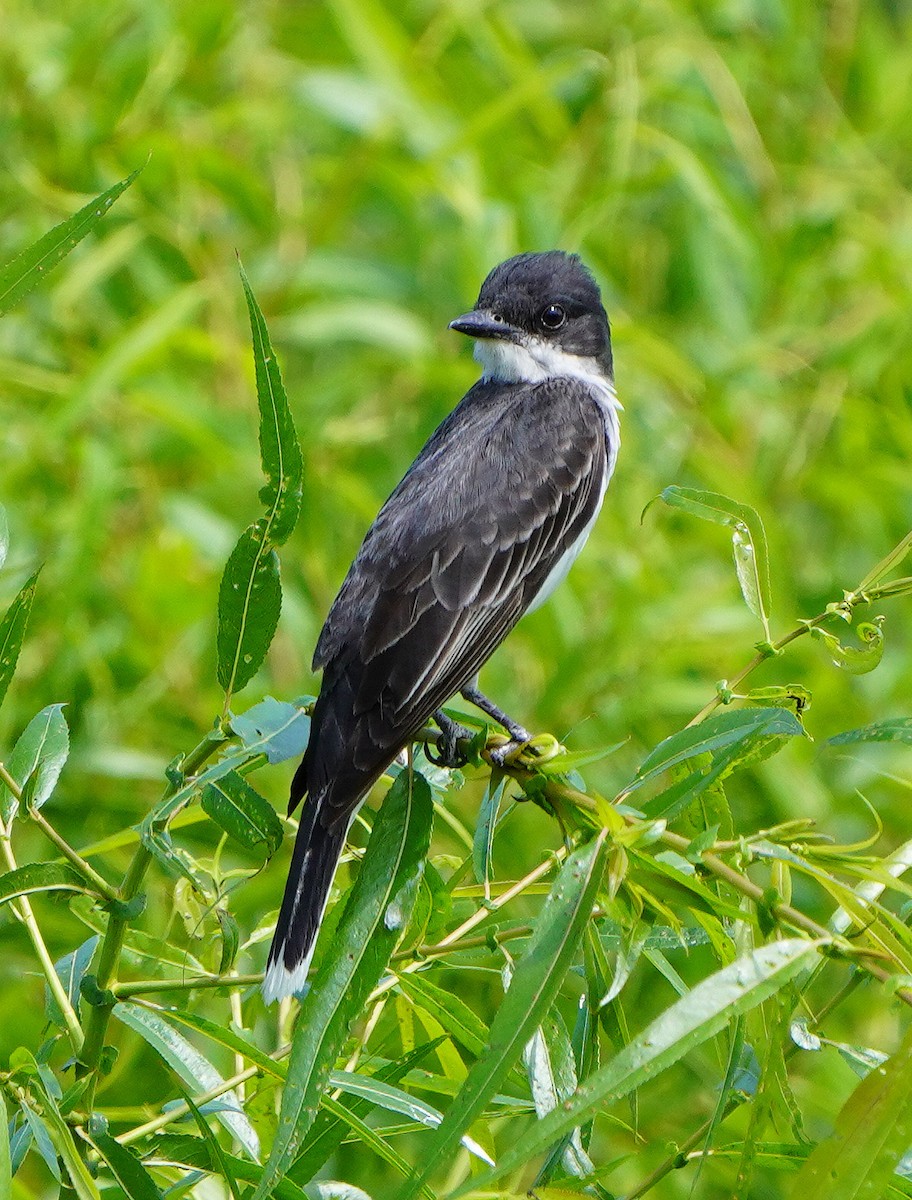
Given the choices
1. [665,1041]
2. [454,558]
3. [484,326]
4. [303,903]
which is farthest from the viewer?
[484,326]

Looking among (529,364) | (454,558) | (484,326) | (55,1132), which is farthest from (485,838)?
(529,364)

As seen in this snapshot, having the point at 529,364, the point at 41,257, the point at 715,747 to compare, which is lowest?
the point at 715,747

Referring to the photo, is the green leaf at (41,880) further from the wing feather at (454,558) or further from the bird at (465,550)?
the wing feather at (454,558)

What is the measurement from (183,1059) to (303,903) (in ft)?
1.42

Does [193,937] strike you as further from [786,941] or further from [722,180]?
[722,180]

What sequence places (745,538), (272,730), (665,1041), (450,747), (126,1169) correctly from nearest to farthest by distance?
(665,1041), (126,1169), (272,730), (745,538), (450,747)

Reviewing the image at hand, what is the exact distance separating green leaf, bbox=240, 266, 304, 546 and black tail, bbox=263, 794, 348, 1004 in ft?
2.39

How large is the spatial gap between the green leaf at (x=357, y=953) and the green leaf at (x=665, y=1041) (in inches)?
10.6

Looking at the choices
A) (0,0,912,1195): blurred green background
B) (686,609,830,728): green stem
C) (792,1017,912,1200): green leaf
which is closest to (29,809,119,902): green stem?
(686,609,830,728): green stem

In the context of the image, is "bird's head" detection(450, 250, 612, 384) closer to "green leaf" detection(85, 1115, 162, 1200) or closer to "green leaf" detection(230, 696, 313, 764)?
"green leaf" detection(230, 696, 313, 764)

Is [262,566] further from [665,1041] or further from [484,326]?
[484,326]

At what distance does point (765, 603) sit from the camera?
2523mm

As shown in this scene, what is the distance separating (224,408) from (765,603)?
10.3ft

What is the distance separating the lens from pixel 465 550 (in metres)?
3.81
